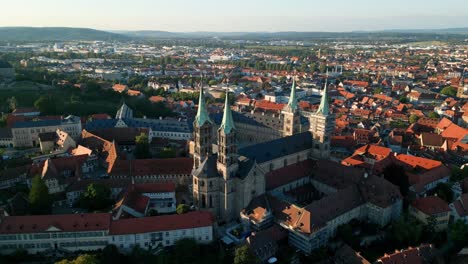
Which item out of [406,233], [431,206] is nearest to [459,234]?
[431,206]

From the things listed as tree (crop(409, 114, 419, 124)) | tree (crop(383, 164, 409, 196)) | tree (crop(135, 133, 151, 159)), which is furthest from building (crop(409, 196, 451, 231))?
tree (crop(409, 114, 419, 124))

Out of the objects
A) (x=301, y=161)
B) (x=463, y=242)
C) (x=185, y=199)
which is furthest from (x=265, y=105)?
(x=463, y=242)

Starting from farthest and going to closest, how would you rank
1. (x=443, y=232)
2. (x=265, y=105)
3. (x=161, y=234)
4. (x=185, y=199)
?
(x=265, y=105) < (x=185, y=199) < (x=443, y=232) < (x=161, y=234)

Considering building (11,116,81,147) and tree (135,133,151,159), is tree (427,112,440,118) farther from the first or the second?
building (11,116,81,147)

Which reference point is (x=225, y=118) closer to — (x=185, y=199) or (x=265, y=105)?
(x=185, y=199)

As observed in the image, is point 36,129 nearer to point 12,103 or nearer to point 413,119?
point 12,103

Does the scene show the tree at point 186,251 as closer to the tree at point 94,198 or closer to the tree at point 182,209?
the tree at point 182,209

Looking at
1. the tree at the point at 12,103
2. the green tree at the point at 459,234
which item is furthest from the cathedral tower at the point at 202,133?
the tree at the point at 12,103
